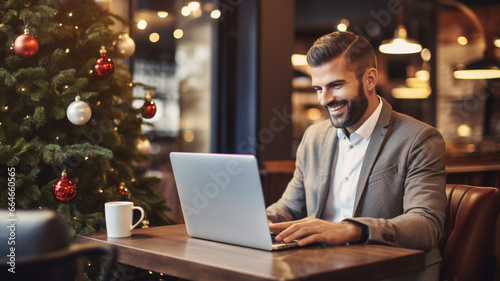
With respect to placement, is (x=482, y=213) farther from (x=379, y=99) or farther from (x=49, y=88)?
(x=49, y=88)

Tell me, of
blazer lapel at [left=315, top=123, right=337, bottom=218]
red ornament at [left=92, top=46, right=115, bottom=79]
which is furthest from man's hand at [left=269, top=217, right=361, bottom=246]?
red ornament at [left=92, top=46, right=115, bottom=79]

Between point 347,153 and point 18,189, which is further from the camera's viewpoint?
point 18,189

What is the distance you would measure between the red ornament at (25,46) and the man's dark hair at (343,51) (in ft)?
3.49

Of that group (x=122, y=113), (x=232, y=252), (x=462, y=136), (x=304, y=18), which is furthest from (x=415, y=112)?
(x=232, y=252)

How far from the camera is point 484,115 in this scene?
870cm

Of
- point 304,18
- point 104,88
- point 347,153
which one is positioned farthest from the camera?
point 304,18

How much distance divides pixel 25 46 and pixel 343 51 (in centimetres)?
120

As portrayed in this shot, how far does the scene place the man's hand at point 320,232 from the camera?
1.46 meters

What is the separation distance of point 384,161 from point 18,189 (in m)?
1.44

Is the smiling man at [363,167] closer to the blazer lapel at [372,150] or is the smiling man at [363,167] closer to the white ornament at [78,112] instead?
the blazer lapel at [372,150]

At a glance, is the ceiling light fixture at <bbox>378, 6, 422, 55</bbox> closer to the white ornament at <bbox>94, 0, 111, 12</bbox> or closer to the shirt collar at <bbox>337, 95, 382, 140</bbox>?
the white ornament at <bbox>94, 0, 111, 12</bbox>

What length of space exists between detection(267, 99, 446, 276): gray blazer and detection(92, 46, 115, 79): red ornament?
2.98 ft

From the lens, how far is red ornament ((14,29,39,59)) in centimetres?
209

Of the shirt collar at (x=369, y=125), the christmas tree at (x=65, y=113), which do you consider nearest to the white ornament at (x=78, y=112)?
the christmas tree at (x=65, y=113)
